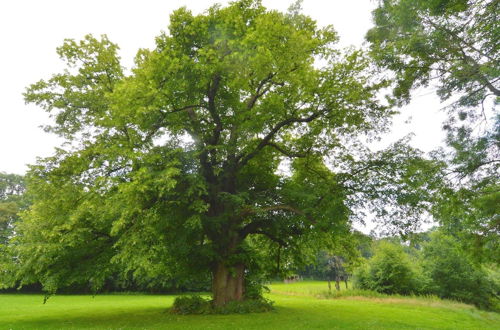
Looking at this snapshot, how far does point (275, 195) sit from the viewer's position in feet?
57.2

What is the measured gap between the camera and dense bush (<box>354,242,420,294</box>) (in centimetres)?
3300

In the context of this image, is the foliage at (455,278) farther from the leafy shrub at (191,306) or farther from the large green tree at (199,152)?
the leafy shrub at (191,306)

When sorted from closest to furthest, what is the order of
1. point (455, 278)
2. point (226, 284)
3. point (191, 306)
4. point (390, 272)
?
point (226, 284) → point (191, 306) → point (455, 278) → point (390, 272)

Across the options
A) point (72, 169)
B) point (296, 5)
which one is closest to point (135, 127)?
point (72, 169)

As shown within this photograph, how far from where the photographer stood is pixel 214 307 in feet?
57.7

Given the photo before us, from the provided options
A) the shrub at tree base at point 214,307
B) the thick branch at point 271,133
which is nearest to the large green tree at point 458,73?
the thick branch at point 271,133

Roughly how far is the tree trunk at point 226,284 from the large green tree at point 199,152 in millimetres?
65

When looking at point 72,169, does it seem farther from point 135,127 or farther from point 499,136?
point 499,136

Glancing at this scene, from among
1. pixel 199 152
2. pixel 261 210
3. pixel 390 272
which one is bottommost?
pixel 390 272

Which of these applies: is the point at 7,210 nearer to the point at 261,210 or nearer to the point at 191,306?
the point at 191,306

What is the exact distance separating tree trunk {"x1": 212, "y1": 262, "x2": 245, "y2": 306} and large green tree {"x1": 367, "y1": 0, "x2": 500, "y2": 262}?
35.1 feet

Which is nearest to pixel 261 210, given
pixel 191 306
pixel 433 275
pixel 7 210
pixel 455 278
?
pixel 191 306

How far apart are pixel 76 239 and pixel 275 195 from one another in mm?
10107

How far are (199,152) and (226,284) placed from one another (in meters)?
7.85
